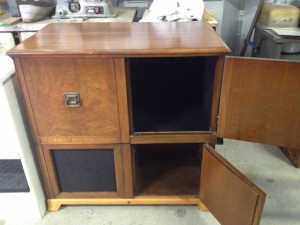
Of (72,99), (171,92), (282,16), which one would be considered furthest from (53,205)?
(282,16)

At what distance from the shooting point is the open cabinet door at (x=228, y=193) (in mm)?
903

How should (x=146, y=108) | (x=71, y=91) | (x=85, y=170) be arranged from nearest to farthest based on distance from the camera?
(x=71, y=91) → (x=85, y=170) → (x=146, y=108)

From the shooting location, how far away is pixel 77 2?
6.09 ft

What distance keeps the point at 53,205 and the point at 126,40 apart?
35.9 inches

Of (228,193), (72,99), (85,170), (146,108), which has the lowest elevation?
(85,170)

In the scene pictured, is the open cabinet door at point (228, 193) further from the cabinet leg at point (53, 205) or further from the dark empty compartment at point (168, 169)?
the cabinet leg at point (53, 205)

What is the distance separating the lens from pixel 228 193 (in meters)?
1.03

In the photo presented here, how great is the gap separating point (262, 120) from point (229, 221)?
0.43m

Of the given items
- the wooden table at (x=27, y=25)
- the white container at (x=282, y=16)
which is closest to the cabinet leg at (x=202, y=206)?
the wooden table at (x=27, y=25)

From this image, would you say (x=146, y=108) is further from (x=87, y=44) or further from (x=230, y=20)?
(x=230, y=20)

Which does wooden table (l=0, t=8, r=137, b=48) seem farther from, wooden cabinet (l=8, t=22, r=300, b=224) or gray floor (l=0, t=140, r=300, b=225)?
gray floor (l=0, t=140, r=300, b=225)

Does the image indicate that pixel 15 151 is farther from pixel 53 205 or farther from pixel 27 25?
pixel 27 25

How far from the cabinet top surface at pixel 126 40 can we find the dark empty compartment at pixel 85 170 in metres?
0.48

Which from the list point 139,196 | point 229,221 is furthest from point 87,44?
point 229,221
